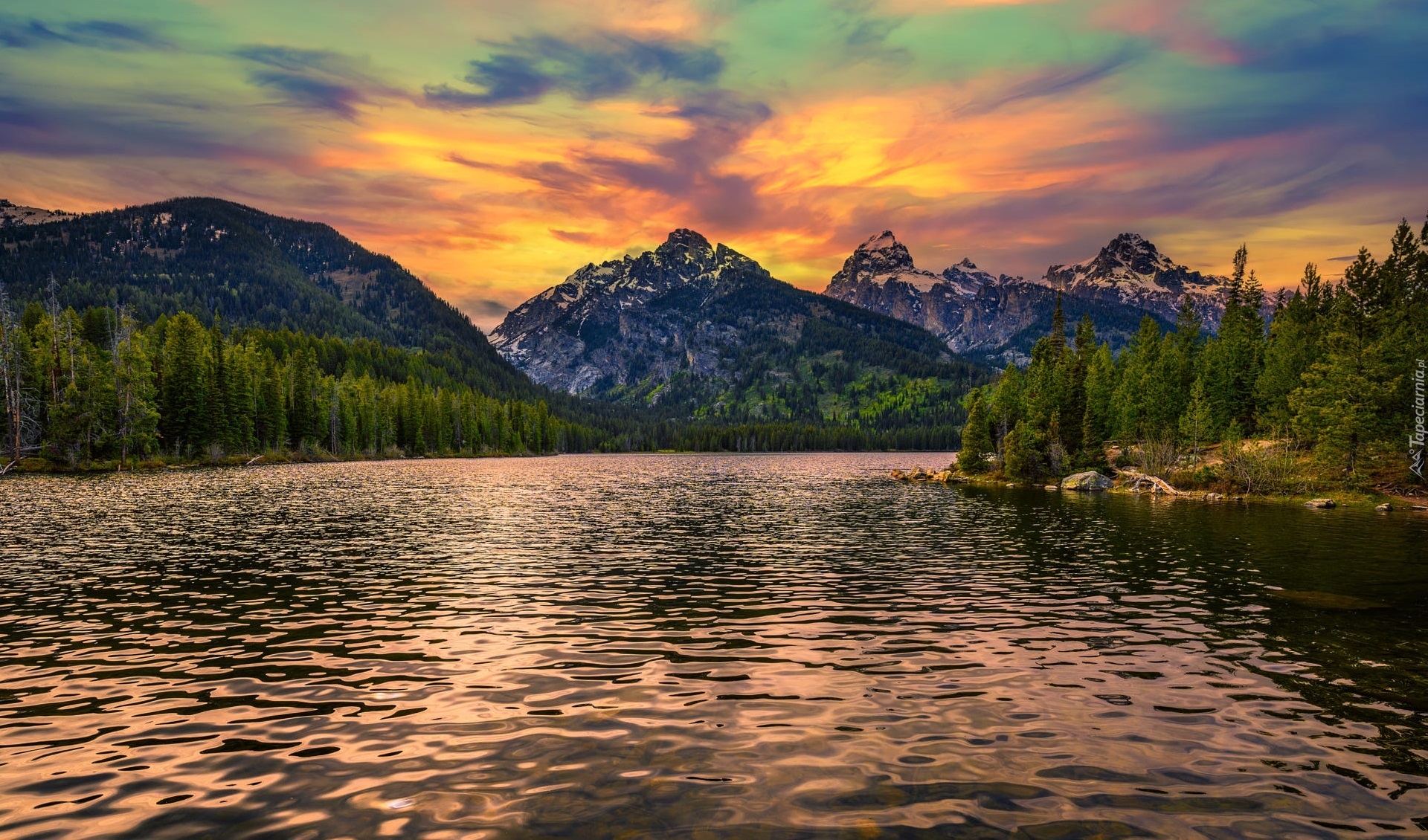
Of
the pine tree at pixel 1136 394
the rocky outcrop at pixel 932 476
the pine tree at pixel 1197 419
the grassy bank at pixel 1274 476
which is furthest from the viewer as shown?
the rocky outcrop at pixel 932 476

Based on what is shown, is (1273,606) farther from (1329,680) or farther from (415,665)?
(415,665)

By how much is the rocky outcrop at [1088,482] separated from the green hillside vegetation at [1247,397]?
5898 mm

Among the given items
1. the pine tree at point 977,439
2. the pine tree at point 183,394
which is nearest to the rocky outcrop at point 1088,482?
the pine tree at point 977,439

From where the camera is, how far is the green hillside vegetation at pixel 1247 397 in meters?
74.3

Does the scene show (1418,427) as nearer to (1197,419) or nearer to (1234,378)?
(1197,419)

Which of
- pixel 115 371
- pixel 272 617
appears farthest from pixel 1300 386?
pixel 115 371

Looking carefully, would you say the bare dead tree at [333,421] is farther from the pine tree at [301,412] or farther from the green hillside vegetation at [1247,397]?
the green hillside vegetation at [1247,397]

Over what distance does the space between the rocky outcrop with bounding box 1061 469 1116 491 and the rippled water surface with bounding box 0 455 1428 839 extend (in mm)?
57100

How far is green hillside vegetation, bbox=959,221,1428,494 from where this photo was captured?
74.3 metres

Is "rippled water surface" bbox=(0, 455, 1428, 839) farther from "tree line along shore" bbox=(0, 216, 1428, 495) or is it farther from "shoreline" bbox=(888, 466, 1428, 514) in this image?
"tree line along shore" bbox=(0, 216, 1428, 495)

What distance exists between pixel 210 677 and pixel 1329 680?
26940 mm

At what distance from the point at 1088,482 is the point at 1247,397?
37370 mm

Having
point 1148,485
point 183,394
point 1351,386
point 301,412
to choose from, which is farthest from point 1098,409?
point 301,412

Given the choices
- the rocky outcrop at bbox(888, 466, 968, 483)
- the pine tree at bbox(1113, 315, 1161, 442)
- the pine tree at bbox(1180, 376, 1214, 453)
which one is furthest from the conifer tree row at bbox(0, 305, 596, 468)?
the pine tree at bbox(1180, 376, 1214, 453)
